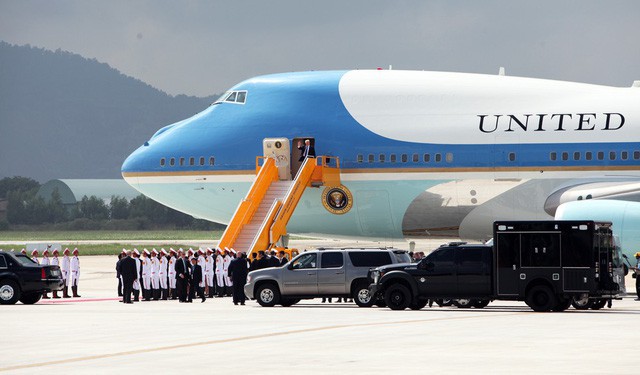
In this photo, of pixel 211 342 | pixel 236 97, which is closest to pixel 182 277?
pixel 236 97

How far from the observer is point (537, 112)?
39.1 meters

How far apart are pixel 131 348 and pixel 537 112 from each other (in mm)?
22599

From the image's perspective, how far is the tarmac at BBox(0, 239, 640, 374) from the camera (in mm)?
16531

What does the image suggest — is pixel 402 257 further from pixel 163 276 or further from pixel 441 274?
pixel 163 276

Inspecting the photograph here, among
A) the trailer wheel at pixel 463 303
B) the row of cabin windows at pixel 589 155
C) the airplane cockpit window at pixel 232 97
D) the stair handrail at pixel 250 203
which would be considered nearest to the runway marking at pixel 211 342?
the trailer wheel at pixel 463 303

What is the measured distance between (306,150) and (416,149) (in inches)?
→ 139

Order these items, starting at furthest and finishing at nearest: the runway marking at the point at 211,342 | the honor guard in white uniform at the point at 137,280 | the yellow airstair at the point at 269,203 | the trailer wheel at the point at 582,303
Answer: the yellow airstair at the point at 269,203 → the honor guard in white uniform at the point at 137,280 → the trailer wheel at the point at 582,303 → the runway marking at the point at 211,342

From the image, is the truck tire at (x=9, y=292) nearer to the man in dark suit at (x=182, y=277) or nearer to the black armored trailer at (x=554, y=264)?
the man in dark suit at (x=182, y=277)

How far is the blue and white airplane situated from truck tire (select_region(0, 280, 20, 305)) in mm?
10418

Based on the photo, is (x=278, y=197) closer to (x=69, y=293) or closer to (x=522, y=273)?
(x=69, y=293)

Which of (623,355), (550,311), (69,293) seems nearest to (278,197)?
(69,293)

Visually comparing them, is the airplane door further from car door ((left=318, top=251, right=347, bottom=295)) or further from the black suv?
the black suv

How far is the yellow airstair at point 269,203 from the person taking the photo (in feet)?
128

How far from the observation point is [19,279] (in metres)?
33.0
